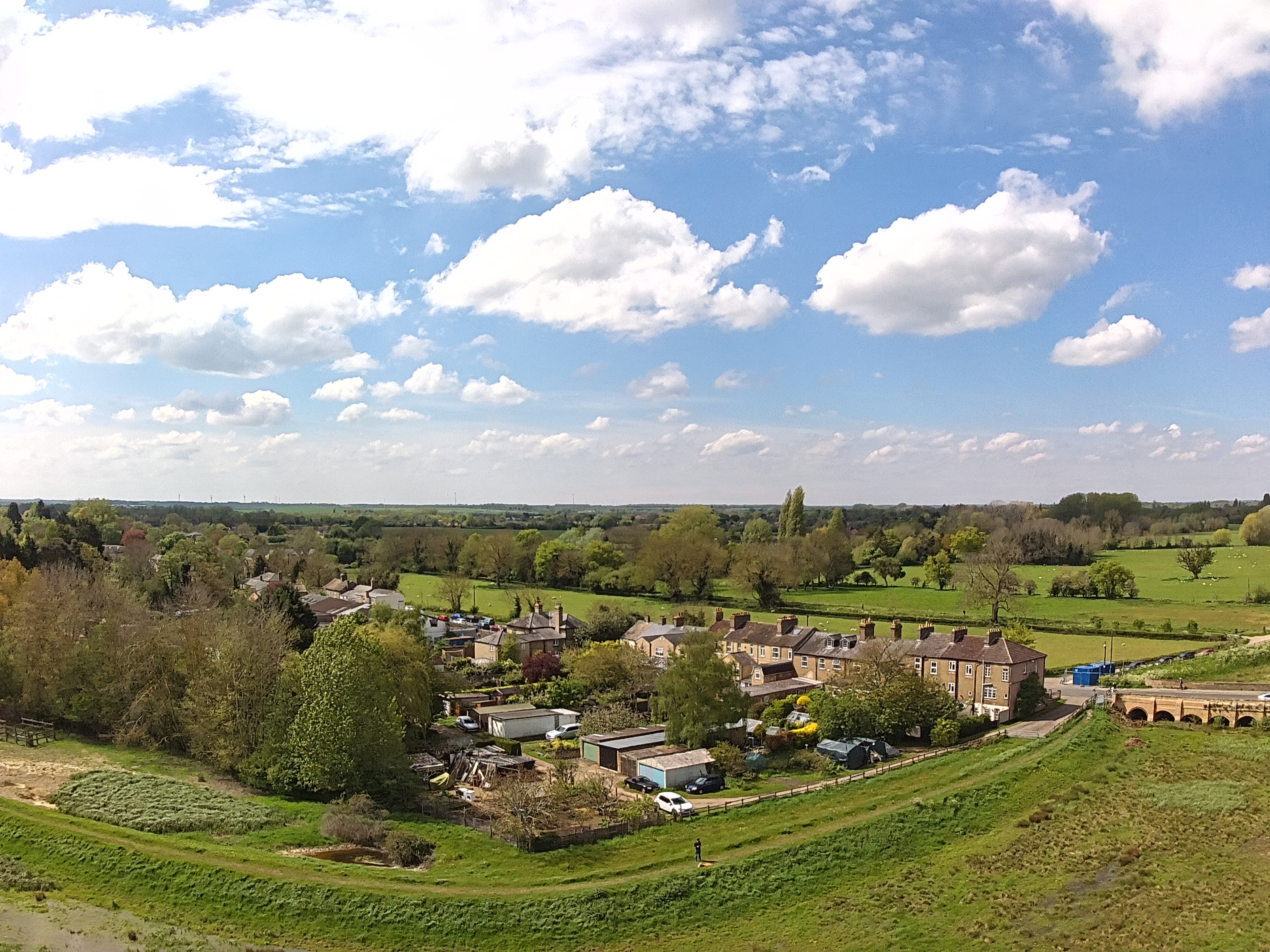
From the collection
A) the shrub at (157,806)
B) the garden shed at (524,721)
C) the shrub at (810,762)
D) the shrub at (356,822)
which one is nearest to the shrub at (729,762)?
the shrub at (810,762)

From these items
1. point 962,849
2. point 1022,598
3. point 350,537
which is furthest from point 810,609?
point 350,537

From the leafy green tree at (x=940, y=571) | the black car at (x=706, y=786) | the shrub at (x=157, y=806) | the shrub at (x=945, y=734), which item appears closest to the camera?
the shrub at (x=157, y=806)

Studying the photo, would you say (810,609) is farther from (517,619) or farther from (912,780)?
(912,780)

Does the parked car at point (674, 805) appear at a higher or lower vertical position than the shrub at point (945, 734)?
lower

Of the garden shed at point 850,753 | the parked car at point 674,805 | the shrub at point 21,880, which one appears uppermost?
the garden shed at point 850,753

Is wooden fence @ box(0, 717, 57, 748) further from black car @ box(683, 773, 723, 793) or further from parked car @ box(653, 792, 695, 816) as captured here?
black car @ box(683, 773, 723, 793)

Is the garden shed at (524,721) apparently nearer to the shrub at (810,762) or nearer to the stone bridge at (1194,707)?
the shrub at (810,762)

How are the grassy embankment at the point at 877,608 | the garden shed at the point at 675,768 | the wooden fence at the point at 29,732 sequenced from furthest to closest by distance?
the grassy embankment at the point at 877,608 → the wooden fence at the point at 29,732 → the garden shed at the point at 675,768
